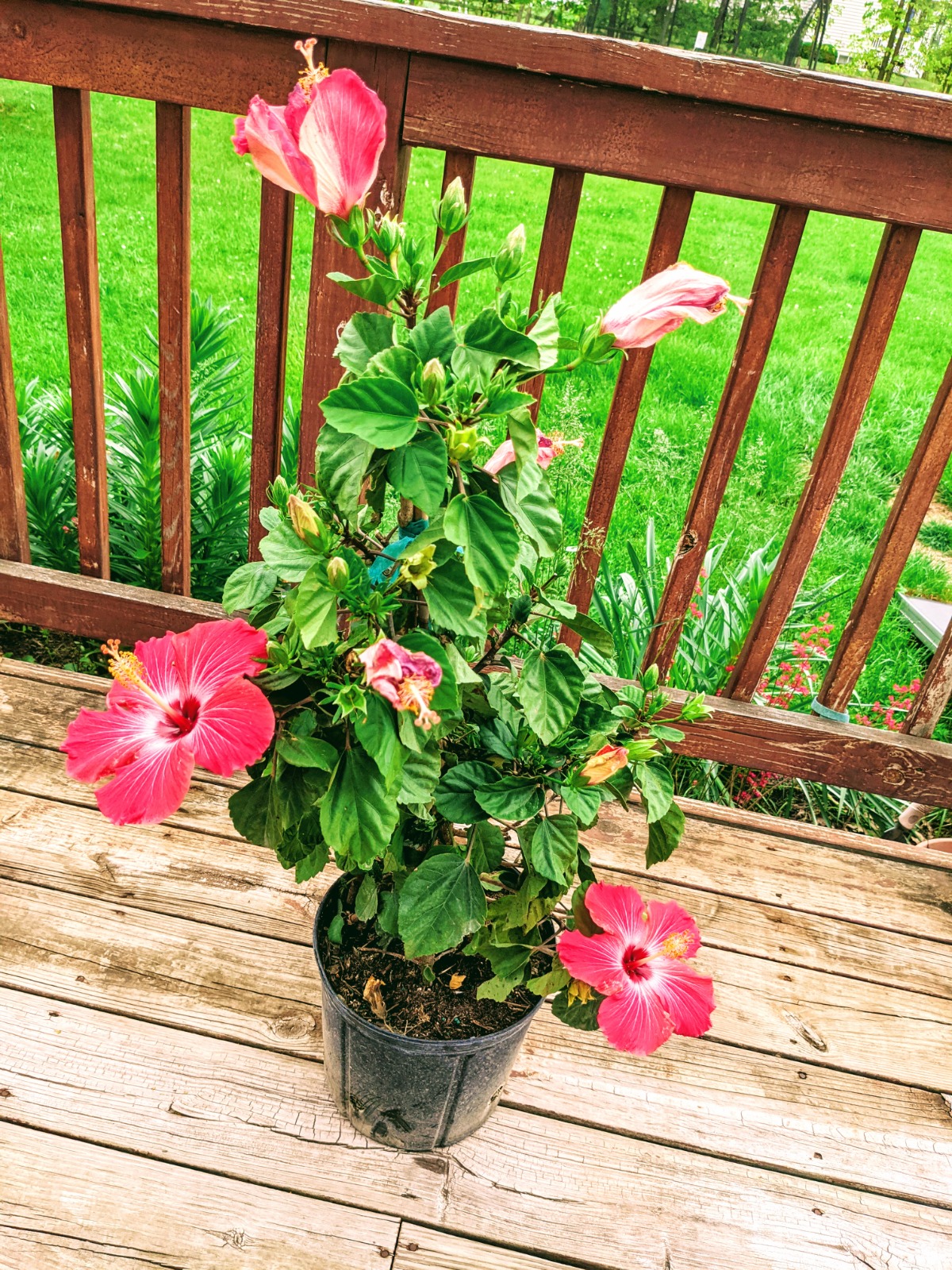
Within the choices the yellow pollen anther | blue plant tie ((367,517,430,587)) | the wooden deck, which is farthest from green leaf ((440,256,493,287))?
the wooden deck

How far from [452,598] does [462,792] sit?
27cm

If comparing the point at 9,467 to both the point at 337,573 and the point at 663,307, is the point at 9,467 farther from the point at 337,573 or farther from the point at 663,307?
the point at 663,307

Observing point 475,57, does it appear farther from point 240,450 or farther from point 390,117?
point 240,450

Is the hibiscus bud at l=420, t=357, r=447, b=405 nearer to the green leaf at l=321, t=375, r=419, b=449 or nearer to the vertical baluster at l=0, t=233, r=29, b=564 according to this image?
the green leaf at l=321, t=375, r=419, b=449

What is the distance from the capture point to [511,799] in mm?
953

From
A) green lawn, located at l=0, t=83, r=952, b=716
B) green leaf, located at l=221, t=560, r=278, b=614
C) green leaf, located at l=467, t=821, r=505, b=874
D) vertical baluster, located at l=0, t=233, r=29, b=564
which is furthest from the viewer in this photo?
green lawn, located at l=0, t=83, r=952, b=716

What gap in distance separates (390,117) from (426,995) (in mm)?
1151

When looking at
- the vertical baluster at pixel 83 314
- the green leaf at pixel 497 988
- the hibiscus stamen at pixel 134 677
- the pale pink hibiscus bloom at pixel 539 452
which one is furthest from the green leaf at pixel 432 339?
the vertical baluster at pixel 83 314

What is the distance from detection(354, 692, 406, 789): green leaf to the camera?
81 centimetres

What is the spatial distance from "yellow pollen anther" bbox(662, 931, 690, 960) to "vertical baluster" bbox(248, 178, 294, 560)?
85 centimetres

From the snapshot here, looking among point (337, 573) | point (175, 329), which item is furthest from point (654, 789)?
point (175, 329)

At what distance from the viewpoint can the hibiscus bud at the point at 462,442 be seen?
2.45 ft

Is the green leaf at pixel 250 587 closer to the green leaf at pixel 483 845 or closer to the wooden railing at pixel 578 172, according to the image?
the green leaf at pixel 483 845

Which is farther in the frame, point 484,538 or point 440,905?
point 440,905
